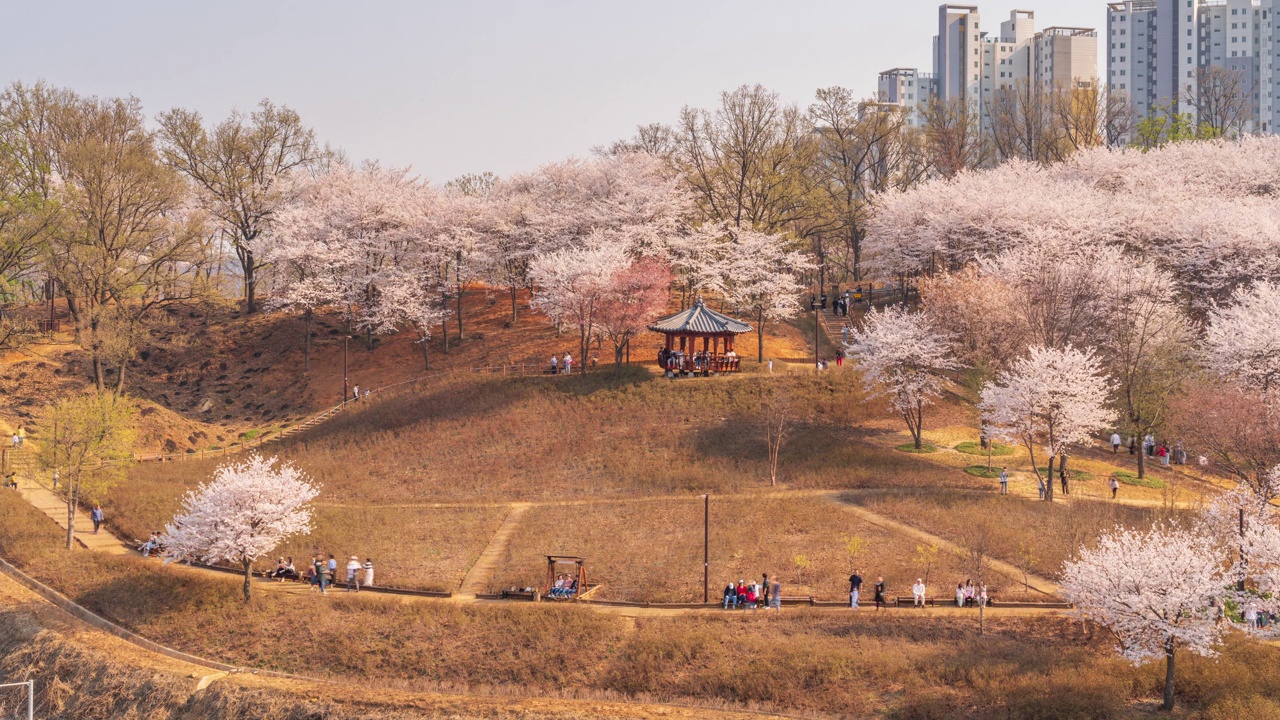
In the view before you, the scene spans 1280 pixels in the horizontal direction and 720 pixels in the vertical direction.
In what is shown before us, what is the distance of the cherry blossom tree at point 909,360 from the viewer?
48.3 metres

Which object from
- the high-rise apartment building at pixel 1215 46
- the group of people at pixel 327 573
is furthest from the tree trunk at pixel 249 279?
the high-rise apartment building at pixel 1215 46

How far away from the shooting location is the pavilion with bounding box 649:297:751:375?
54750 millimetres

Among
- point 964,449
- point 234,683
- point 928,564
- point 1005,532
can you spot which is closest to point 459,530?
point 234,683

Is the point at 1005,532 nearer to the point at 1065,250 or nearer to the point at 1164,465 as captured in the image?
the point at 1164,465

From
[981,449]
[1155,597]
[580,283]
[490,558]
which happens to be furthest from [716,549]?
[580,283]

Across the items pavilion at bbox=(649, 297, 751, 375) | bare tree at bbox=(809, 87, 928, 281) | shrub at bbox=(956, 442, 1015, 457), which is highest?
bare tree at bbox=(809, 87, 928, 281)

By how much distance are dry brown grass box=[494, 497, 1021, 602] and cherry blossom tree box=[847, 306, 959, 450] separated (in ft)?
29.7

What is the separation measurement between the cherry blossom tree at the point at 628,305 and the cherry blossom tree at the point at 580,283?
0.32 meters

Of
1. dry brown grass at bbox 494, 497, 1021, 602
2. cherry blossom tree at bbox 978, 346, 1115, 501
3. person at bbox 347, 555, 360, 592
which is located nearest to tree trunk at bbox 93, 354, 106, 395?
person at bbox 347, 555, 360, 592

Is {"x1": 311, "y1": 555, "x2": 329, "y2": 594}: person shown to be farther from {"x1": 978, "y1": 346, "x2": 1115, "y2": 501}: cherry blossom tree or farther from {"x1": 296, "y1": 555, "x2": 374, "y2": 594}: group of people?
{"x1": 978, "y1": 346, "x2": 1115, "y2": 501}: cherry blossom tree

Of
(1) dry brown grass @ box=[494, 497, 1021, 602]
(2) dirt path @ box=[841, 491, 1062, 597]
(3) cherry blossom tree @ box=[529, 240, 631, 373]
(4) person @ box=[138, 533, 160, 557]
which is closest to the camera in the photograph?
(2) dirt path @ box=[841, 491, 1062, 597]

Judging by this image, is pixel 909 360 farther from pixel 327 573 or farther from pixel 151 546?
pixel 151 546

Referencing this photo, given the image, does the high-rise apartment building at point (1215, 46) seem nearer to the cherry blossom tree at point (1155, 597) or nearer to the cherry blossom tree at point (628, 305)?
the cherry blossom tree at point (628, 305)

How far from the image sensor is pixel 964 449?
48.3 metres
